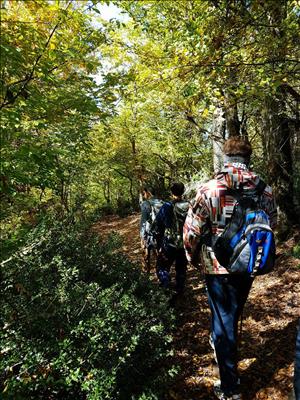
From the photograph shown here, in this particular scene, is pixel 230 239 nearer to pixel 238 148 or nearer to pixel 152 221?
pixel 238 148

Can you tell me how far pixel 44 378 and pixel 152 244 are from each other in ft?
12.2

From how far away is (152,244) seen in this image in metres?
5.84

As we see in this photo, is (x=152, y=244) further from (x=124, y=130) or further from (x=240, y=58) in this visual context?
(x=124, y=130)

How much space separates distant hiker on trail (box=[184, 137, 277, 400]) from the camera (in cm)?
237

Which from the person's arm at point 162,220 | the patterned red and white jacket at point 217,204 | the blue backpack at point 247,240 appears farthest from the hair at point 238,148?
the person's arm at point 162,220

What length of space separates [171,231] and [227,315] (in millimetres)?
2174

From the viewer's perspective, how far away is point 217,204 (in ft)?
8.22

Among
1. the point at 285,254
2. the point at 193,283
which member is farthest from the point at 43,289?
the point at 285,254

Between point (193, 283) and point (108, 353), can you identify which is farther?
point (193, 283)

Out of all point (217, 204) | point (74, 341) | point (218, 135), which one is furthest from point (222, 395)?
point (218, 135)

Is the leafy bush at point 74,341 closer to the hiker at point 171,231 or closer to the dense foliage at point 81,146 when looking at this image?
the dense foliage at point 81,146

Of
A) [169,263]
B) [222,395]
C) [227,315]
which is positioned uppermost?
[227,315]

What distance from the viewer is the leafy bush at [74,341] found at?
7.39ft

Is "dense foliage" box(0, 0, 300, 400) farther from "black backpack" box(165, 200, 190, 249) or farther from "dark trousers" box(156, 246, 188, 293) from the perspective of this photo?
"black backpack" box(165, 200, 190, 249)
